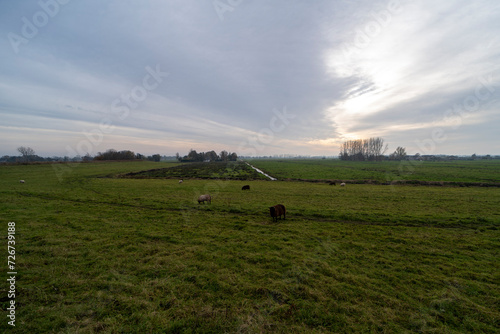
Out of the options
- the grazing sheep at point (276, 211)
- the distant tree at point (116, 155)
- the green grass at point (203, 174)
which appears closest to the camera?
the grazing sheep at point (276, 211)

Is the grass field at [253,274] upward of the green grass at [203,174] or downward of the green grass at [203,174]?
downward

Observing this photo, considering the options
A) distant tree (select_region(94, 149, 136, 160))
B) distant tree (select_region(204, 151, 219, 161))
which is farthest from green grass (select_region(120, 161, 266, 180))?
distant tree (select_region(204, 151, 219, 161))

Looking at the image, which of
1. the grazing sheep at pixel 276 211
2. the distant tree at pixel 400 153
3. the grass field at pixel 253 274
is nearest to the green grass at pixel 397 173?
the grass field at pixel 253 274

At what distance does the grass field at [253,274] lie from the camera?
15.9 feet

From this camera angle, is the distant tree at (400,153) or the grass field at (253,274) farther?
the distant tree at (400,153)

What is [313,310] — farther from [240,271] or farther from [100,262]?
[100,262]

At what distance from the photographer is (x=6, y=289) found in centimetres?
571

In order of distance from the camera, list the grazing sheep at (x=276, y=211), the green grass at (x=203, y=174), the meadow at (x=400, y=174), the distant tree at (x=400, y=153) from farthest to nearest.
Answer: the distant tree at (x=400, y=153)
the green grass at (x=203, y=174)
the meadow at (x=400, y=174)
the grazing sheep at (x=276, y=211)

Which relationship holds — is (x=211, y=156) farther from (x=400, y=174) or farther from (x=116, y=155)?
(x=400, y=174)

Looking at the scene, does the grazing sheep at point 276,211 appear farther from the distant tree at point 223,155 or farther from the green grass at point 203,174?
the distant tree at point 223,155

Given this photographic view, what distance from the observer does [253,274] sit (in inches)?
267

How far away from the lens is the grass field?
4.83 meters

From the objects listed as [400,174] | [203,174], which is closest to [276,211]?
[203,174]

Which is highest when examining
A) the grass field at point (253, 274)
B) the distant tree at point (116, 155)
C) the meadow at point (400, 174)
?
the distant tree at point (116, 155)
